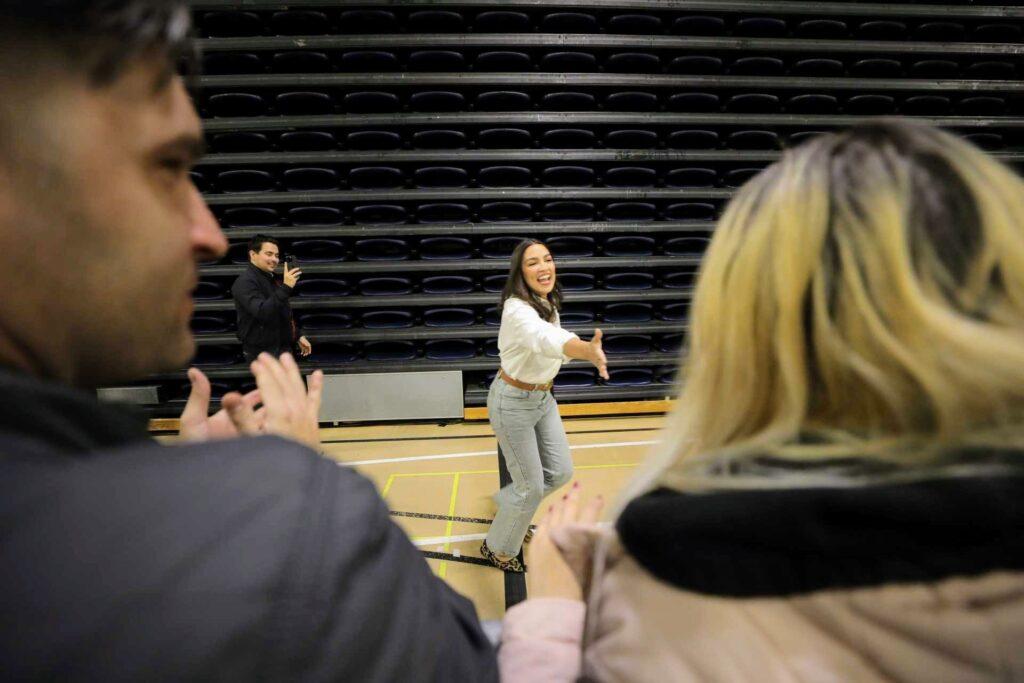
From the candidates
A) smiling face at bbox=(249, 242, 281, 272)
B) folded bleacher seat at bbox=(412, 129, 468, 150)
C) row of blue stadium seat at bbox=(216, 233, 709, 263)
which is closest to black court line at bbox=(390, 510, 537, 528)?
smiling face at bbox=(249, 242, 281, 272)

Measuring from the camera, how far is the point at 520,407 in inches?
102

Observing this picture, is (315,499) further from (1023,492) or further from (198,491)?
(1023,492)

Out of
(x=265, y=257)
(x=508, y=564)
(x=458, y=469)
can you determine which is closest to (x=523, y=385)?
(x=508, y=564)

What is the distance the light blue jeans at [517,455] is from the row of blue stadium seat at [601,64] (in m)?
3.92

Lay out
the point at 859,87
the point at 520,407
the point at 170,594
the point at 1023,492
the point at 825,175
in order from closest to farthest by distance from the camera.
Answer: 1. the point at 170,594
2. the point at 1023,492
3. the point at 825,175
4. the point at 520,407
5. the point at 859,87

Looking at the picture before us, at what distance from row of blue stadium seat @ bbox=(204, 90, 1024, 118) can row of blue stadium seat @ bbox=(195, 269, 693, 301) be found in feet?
5.80

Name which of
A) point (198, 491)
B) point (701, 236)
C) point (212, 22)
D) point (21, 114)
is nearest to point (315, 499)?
point (198, 491)

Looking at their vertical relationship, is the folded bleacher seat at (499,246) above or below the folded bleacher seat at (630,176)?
below

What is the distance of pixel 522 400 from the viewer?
8.48 ft

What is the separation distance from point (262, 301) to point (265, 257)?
14.5 inches

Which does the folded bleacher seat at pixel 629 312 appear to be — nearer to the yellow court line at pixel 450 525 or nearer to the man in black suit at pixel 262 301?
the yellow court line at pixel 450 525

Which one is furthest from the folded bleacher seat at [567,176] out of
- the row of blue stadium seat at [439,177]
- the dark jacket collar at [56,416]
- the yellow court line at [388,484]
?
the dark jacket collar at [56,416]

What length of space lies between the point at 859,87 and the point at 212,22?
6.86m

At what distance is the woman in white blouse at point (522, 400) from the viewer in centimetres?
252
